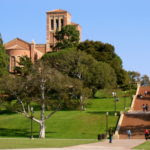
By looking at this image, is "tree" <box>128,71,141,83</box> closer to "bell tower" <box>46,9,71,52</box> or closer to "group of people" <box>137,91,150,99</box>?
"bell tower" <box>46,9,71,52</box>

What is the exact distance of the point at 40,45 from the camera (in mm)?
142500

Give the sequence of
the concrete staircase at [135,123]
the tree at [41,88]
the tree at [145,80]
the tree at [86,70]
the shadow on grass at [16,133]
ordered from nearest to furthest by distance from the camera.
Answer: the concrete staircase at [135,123] < the tree at [41,88] < the shadow on grass at [16,133] < the tree at [86,70] < the tree at [145,80]

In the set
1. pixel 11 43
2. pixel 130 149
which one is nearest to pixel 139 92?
pixel 130 149

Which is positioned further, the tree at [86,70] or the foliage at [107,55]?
the foliage at [107,55]

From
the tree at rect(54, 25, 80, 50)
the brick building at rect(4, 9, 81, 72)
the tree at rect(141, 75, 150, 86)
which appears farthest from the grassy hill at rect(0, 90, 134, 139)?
the tree at rect(141, 75, 150, 86)

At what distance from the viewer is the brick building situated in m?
127

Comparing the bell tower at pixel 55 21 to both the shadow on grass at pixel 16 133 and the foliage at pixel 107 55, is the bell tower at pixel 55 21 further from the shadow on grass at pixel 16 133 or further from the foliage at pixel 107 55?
the shadow on grass at pixel 16 133

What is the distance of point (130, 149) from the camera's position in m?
37.8

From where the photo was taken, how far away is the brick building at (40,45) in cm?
12681

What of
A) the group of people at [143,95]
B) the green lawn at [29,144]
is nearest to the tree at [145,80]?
the group of people at [143,95]

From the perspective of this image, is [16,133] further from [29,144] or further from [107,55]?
[107,55]

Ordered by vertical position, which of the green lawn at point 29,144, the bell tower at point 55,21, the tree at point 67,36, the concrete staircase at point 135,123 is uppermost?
the bell tower at point 55,21

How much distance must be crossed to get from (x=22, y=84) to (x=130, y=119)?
13.7 metres

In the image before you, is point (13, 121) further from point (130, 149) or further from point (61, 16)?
point (61, 16)
